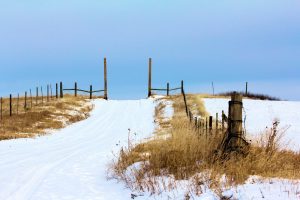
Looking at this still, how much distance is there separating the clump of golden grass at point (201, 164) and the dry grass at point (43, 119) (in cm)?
1290

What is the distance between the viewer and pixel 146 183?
862 cm

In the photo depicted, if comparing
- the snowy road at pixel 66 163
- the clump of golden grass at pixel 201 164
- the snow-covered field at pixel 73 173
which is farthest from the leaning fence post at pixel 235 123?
the snowy road at pixel 66 163

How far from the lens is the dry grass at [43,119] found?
23244 millimetres

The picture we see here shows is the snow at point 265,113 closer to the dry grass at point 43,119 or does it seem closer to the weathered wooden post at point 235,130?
the dry grass at point 43,119

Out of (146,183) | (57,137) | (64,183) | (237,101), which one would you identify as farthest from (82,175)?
(57,137)

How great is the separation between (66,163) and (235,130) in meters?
5.70

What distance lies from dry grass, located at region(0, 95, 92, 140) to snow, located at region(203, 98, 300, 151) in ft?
30.2

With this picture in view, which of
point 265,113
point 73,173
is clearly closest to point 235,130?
point 73,173

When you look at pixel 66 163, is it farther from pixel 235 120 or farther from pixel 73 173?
pixel 235 120

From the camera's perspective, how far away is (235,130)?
30.0ft

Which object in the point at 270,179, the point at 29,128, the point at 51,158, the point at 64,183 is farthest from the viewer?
the point at 29,128

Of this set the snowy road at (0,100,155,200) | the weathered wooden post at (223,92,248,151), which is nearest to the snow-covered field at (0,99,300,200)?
the snowy road at (0,100,155,200)

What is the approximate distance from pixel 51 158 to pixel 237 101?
7.17 m

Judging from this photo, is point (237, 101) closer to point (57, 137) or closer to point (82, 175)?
point (82, 175)
